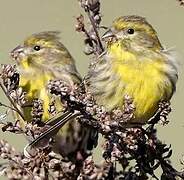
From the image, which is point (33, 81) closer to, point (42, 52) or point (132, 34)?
point (42, 52)

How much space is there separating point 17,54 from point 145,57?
0.94 metres

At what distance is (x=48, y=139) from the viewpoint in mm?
3633

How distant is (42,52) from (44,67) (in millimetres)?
118

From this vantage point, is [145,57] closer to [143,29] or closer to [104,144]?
[143,29]

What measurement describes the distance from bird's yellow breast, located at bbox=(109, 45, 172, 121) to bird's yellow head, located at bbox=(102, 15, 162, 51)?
0.22ft

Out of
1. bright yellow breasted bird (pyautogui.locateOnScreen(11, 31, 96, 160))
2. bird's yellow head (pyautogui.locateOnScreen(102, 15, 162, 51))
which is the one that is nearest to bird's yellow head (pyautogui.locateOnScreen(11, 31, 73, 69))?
bright yellow breasted bird (pyautogui.locateOnScreen(11, 31, 96, 160))

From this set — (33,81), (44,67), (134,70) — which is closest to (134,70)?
(134,70)

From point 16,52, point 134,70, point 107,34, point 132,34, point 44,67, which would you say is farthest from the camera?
point 44,67

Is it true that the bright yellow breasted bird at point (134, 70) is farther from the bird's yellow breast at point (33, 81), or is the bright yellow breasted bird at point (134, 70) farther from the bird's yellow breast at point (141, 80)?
the bird's yellow breast at point (33, 81)

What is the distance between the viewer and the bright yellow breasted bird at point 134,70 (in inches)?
188

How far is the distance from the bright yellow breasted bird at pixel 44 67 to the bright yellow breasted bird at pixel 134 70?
31 centimetres

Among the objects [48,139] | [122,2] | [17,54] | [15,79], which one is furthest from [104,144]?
[122,2]

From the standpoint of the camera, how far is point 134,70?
496cm

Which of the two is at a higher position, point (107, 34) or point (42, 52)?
point (107, 34)
